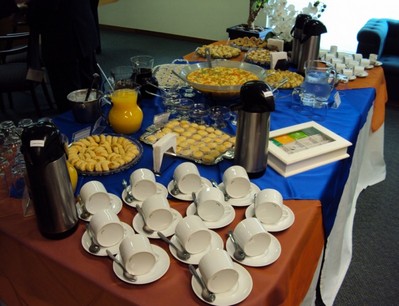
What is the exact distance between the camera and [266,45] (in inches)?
85.4

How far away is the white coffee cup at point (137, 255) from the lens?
2.24ft

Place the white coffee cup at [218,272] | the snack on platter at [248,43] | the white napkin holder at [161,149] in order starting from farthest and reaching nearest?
1. the snack on platter at [248,43]
2. the white napkin holder at [161,149]
3. the white coffee cup at [218,272]

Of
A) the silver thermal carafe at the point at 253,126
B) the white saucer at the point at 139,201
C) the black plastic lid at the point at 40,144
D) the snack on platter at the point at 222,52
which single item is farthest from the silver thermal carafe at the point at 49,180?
the snack on platter at the point at 222,52

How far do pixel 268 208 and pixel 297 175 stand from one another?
0.25 meters

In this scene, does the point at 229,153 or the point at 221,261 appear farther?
the point at 229,153

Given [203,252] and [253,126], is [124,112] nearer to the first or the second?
[253,126]

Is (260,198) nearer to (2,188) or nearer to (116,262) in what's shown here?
(116,262)

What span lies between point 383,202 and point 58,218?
5.86 feet

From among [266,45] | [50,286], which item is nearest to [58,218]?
[50,286]

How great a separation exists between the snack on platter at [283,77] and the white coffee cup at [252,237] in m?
0.97

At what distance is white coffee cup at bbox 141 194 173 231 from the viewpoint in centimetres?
79

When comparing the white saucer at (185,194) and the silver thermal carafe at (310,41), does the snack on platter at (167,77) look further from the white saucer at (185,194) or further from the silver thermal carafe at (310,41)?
the white saucer at (185,194)

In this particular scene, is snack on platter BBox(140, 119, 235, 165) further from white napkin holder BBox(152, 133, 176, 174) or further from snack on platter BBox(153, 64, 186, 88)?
snack on platter BBox(153, 64, 186, 88)

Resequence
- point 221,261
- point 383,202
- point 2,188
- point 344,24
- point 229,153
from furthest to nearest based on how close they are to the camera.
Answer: point 344,24
point 383,202
point 229,153
point 2,188
point 221,261
